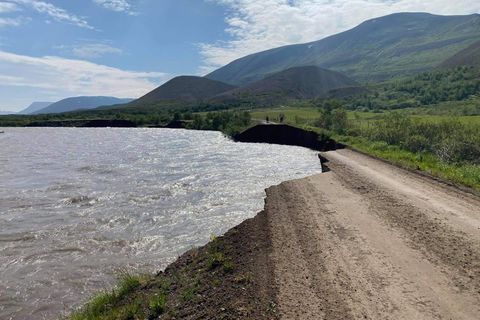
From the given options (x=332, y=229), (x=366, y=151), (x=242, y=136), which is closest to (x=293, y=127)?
(x=242, y=136)

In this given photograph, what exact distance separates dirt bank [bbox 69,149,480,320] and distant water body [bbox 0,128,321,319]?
4.16 meters

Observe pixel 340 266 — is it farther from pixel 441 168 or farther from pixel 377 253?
pixel 441 168

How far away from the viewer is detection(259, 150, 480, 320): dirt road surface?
11.3 metres

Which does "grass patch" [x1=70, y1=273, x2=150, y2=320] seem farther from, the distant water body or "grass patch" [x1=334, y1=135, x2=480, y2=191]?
"grass patch" [x1=334, y1=135, x2=480, y2=191]

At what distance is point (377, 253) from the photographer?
1506 centimetres

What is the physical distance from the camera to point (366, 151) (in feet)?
166

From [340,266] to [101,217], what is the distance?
66.1 feet

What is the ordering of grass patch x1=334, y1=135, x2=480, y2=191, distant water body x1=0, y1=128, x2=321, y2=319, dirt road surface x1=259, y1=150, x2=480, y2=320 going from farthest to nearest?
1. grass patch x1=334, y1=135, x2=480, y2=191
2. distant water body x1=0, y1=128, x2=321, y2=319
3. dirt road surface x1=259, y1=150, x2=480, y2=320

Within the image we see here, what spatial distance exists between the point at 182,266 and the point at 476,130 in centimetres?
4326

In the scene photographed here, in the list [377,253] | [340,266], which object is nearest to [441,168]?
[377,253]

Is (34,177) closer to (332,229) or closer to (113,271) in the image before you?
(113,271)

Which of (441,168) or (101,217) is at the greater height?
(441,168)

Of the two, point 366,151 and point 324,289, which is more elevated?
point 324,289

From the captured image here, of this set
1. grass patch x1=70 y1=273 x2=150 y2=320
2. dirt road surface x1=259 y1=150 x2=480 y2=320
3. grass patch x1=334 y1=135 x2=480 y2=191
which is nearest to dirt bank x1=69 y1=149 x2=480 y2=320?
dirt road surface x1=259 y1=150 x2=480 y2=320
